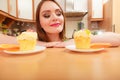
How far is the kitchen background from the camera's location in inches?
107

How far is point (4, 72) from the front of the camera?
0.22 metres

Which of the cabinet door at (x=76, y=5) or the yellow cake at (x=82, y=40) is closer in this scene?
the yellow cake at (x=82, y=40)

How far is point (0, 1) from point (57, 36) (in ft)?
4.62

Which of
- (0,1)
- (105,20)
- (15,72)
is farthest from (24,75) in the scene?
(105,20)

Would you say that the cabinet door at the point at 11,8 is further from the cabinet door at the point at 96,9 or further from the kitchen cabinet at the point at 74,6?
Result: the cabinet door at the point at 96,9

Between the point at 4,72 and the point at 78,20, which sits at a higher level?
the point at 78,20

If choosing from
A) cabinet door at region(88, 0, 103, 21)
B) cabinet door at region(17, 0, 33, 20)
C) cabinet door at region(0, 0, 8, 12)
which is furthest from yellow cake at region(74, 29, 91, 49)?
cabinet door at region(88, 0, 103, 21)

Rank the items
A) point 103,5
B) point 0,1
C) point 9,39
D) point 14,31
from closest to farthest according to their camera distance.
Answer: point 9,39
point 0,1
point 14,31
point 103,5

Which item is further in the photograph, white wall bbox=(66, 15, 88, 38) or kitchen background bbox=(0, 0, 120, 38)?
white wall bbox=(66, 15, 88, 38)

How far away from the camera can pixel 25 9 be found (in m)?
2.98

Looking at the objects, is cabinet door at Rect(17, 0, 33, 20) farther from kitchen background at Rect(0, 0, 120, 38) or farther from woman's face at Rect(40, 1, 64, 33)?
woman's face at Rect(40, 1, 64, 33)

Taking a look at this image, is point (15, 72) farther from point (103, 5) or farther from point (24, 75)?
point (103, 5)

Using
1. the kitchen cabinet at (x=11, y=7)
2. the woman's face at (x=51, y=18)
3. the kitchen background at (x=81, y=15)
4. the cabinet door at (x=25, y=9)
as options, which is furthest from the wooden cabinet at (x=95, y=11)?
the woman's face at (x=51, y=18)

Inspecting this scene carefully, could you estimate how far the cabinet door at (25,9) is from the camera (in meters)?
2.76
